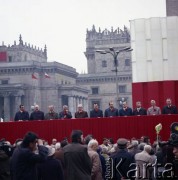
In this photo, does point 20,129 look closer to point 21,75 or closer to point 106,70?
point 21,75

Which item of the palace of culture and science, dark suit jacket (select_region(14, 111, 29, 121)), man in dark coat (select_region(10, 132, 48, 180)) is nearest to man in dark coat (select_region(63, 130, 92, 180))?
man in dark coat (select_region(10, 132, 48, 180))

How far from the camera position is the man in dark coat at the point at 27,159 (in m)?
15.0

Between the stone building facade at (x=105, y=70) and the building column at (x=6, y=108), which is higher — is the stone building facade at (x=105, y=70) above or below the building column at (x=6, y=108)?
above

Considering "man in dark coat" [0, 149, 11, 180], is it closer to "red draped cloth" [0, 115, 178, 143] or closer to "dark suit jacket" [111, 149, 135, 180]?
→ "dark suit jacket" [111, 149, 135, 180]

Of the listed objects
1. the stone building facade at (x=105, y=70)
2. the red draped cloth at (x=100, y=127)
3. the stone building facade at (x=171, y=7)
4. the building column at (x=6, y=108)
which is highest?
the stone building facade at (x=105, y=70)

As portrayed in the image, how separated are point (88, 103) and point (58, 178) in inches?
5063

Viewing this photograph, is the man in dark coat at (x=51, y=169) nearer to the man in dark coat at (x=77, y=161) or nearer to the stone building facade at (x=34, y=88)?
the man in dark coat at (x=77, y=161)

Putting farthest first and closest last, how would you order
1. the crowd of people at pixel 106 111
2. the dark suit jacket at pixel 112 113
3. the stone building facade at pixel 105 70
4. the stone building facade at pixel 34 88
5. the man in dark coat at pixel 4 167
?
the stone building facade at pixel 105 70 → the stone building facade at pixel 34 88 → the dark suit jacket at pixel 112 113 → the crowd of people at pixel 106 111 → the man in dark coat at pixel 4 167

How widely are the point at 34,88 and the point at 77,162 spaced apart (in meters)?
114

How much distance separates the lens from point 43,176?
16.8 m

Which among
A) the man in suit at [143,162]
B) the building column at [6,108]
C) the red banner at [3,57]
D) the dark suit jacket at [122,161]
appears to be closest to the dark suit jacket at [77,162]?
the dark suit jacket at [122,161]

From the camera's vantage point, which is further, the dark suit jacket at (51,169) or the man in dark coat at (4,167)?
the man in dark coat at (4,167)

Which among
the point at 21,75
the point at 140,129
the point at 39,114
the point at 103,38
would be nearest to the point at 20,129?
the point at 39,114

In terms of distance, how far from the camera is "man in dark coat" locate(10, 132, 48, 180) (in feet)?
49.2
